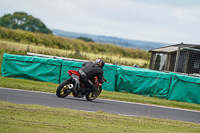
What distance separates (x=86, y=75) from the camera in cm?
1176

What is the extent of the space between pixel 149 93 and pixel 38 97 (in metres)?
7.00

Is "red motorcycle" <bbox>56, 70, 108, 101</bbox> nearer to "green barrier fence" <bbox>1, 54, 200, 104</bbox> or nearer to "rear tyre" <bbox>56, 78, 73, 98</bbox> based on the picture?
"rear tyre" <bbox>56, 78, 73, 98</bbox>

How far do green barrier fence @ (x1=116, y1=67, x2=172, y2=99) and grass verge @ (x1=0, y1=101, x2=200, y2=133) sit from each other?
7.68 meters

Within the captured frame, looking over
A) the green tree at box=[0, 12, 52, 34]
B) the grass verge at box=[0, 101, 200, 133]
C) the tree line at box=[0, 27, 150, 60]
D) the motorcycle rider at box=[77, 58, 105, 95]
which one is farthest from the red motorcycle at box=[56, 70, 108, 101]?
the green tree at box=[0, 12, 52, 34]

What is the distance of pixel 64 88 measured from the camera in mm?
11492

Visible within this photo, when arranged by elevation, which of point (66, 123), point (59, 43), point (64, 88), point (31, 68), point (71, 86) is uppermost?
point (59, 43)

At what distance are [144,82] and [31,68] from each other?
5.77 m

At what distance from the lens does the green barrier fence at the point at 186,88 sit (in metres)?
16.6

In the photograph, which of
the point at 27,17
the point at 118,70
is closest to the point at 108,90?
the point at 118,70

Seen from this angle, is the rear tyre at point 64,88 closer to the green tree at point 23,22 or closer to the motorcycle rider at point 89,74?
the motorcycle rider at point 89,74

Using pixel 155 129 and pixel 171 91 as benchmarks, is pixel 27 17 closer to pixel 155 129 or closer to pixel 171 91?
pixel 171 91

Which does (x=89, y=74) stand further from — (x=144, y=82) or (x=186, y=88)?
(x=186, y=88)

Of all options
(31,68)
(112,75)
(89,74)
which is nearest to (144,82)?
(112,75)

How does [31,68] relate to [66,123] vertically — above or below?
above
